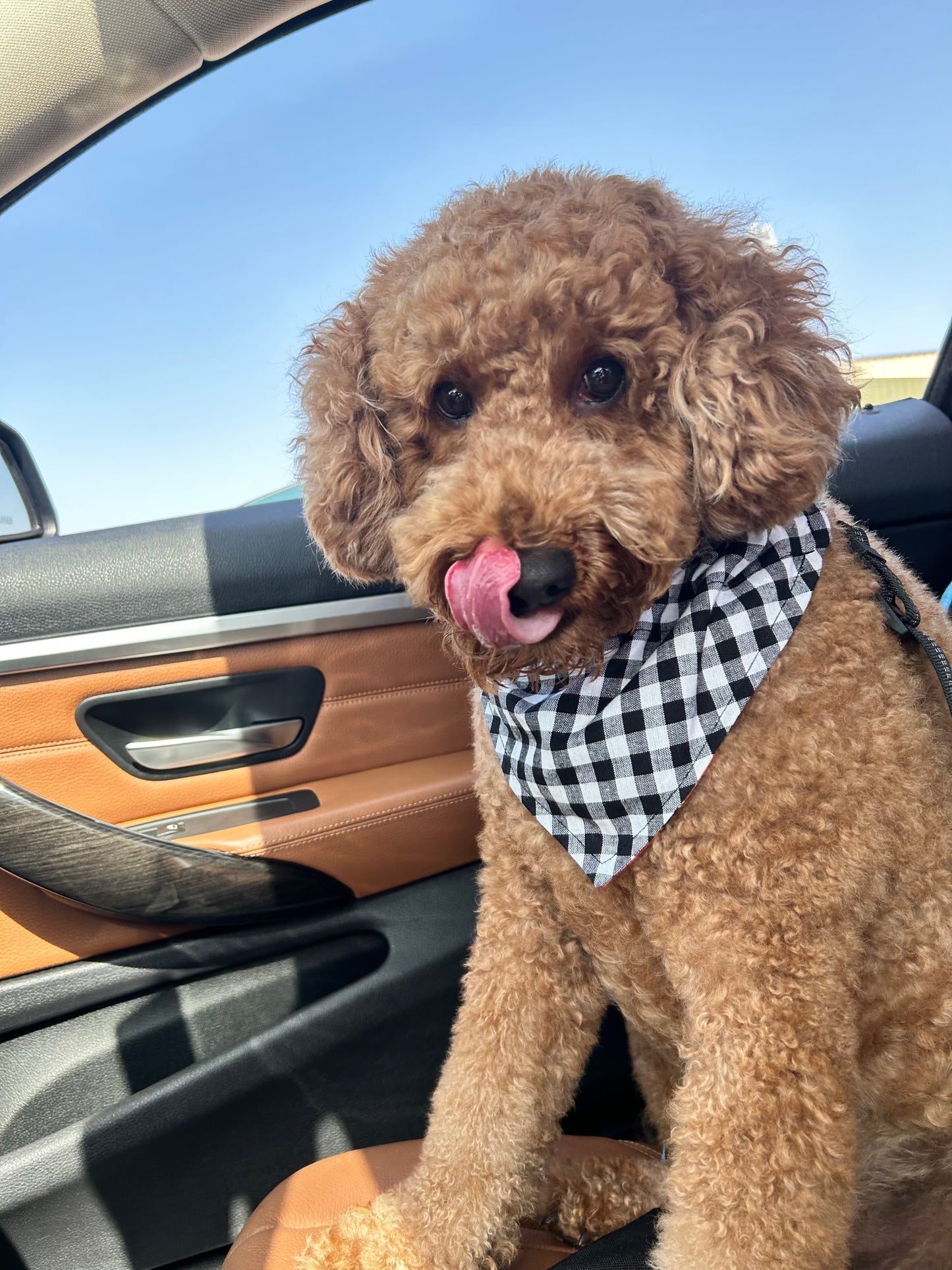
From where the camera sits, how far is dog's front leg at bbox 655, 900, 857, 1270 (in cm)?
113

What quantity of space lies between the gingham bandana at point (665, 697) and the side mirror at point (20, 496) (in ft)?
6.04

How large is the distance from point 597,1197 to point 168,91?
2.13 metres

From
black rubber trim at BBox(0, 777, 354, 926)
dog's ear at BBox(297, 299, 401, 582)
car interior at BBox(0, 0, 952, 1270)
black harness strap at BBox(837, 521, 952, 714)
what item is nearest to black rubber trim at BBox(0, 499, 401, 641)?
car interior at BBox(0, 0, 952, 1270)

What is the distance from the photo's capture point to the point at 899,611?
1301 mm

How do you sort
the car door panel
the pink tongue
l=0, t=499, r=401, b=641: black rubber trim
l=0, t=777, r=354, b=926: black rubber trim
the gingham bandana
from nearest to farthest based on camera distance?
the pink tongue, the gingham bandana, the car door panel, l=0, t=777, r=354, b=926: black rubber trim, l=0, t=499, r=401, b=641: black rubber trim

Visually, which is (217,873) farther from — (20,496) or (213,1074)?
(20,496)

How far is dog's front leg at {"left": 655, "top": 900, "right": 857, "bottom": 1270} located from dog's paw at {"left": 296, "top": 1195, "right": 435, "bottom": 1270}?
0.46 metres

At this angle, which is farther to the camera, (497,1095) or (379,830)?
(379,830)

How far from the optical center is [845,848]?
45.8 inches

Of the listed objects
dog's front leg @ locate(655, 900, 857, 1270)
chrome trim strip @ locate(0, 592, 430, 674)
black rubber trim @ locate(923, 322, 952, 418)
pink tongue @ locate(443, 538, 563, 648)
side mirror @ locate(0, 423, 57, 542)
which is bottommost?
dog's front leg @ locate(655, 900, 857, 1270)

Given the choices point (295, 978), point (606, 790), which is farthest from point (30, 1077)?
point (606, 790)

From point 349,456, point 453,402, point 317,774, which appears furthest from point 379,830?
point 453,402

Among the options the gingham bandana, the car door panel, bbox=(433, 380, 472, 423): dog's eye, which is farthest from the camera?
the car door panel

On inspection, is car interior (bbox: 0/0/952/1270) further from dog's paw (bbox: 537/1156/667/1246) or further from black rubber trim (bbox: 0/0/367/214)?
dog's paw (bbox: 537/1156/667/1246)
